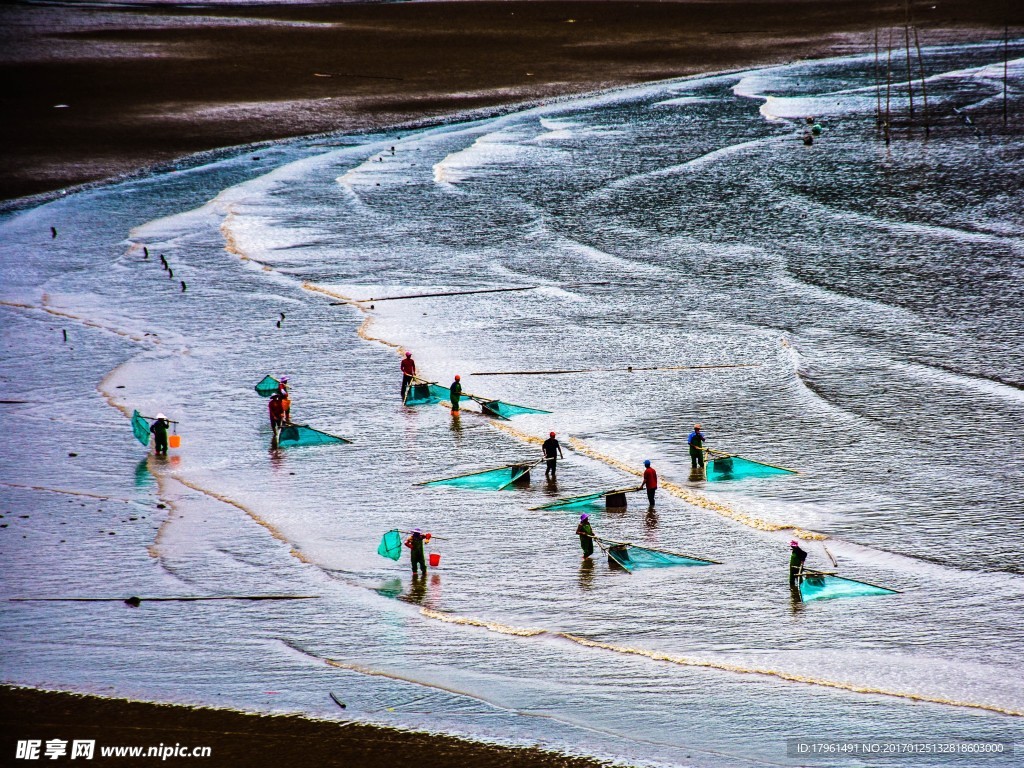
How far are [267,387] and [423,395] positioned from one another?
346 centimetres

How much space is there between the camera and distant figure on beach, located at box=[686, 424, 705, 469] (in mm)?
22125

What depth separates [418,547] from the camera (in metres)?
18.4

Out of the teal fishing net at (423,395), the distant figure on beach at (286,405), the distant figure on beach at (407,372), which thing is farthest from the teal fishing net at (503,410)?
the distant figure on beach at (286,405)

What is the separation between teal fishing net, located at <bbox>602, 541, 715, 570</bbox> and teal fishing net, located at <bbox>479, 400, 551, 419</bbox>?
22.7 feet

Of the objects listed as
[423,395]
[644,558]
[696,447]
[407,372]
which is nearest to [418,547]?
[644,558]

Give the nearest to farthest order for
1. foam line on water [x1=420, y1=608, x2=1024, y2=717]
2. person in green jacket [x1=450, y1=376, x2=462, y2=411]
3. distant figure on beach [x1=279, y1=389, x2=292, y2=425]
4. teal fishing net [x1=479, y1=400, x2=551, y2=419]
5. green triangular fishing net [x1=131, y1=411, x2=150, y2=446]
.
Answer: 1. foam line on water [x1=420, y1=608, x2=1024, y2=717]
2. green triangular fishing net [x1=131, y1=411, x2=150, y2=446]
3. distant figure on beach [x1=279, y1=389, x2=292, y2=425]
4. person in green jacket [x1=450, y1=376, x2=462, y2=411]
5. teal fishing net [x1=479, y1=400, x2=551, y2=419]

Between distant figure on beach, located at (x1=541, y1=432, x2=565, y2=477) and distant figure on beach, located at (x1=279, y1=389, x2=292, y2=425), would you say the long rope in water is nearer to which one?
distant figure on beach, located at (x1=279, y1=389, x2=292, y2=425)

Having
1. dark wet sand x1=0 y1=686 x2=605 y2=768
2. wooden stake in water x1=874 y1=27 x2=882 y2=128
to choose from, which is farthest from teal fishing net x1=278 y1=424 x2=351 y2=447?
wooden stake in water x1=874 y1=27 x2=882 y2=128

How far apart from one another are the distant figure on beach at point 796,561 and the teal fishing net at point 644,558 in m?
1.41

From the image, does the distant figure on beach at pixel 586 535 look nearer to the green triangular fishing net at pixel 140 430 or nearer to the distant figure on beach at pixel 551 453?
the distant figure on beach at pixel 551 453

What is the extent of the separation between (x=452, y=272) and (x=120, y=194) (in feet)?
55.6

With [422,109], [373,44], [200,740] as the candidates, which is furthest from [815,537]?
[373,44]

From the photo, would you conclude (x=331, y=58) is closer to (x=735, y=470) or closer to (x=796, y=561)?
(x=735, y=470)

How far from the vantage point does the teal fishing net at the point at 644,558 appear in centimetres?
1875
